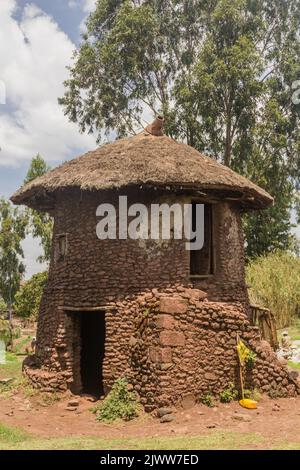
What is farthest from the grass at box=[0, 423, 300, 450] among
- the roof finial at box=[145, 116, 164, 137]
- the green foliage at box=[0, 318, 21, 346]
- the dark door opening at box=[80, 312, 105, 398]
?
the green foliage at box=[0, 318, 21, 346]

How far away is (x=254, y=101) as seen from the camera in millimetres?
22094

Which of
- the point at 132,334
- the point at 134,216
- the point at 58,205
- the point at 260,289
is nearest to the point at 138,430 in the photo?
the point at 132,334

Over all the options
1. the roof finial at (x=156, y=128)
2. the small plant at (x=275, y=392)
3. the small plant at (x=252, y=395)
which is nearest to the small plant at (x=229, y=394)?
the small plant at (x=252, y=395)

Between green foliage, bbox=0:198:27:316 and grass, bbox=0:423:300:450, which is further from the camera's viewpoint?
green foliage, bbox=0:198:27:316

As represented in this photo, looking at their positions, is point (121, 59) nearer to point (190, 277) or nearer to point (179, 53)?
→ point (179, 53)

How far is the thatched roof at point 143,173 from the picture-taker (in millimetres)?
11336

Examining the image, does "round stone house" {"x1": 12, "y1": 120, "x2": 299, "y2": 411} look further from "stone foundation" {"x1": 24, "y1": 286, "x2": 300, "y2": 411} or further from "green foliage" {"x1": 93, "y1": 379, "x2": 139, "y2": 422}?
"green foliage" {"x1": 93, "y1": 379, "x2": 139, "y2": 422}

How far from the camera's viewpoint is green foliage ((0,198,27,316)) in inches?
1083

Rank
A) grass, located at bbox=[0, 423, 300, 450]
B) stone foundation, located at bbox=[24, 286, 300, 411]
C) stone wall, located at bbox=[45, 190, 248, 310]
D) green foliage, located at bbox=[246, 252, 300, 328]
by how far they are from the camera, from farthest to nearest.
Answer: green foliage, located at bbox=[246, 252, 300, 328] → stone wall, located at bbox=[45, 190, 248, 310] → stone foundation, located at bbox=[24, 286, 300, 411] → grass, located at bbox=[0, 423, 300, 450]

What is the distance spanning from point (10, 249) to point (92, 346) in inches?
591

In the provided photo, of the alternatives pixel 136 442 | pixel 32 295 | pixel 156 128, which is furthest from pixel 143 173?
pixel 32 295

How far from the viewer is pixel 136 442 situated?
327 inches

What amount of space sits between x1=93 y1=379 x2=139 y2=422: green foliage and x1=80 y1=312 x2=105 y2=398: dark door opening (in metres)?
3.40

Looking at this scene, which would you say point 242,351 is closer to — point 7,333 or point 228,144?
point 7,333
